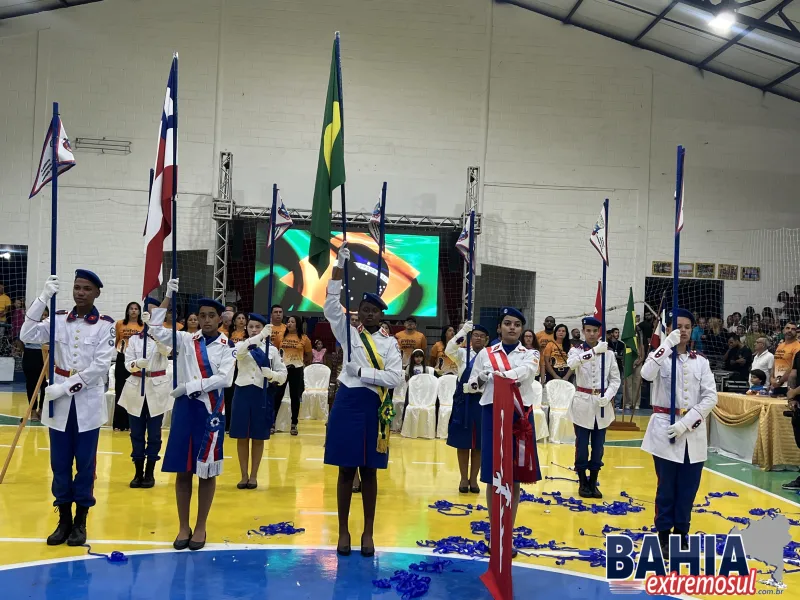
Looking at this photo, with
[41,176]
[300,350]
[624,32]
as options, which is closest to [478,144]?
[624,32]

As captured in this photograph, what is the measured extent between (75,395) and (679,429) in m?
3.79

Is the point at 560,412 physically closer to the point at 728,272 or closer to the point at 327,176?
the point at 327,176

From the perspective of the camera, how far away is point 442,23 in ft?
51.5

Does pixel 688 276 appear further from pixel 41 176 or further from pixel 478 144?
pixel 41 176

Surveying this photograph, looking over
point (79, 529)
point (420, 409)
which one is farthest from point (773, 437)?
point (79, 529)

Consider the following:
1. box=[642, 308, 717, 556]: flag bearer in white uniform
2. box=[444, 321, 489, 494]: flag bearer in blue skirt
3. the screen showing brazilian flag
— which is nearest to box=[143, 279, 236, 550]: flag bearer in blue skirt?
box=[444, 321, 489, 494]: flag bearer in blue skirt

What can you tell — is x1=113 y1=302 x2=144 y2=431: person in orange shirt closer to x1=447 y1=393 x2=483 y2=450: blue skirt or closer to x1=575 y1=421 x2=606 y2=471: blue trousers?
x1=447 y1=393 x2=483 y2=450: blue skirt

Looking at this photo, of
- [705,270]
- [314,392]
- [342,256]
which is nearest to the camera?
[342,256]

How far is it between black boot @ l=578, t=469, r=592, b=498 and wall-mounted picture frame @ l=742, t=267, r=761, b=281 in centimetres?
1049

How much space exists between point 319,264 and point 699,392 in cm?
261

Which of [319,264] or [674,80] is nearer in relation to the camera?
[319,264]

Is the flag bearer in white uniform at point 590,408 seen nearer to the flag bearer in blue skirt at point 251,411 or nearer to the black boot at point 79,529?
the flag bearer in blue skirt at point 251,411

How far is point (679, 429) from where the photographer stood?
4777 millimetres

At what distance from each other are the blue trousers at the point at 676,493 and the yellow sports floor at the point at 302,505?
58 centimetres
